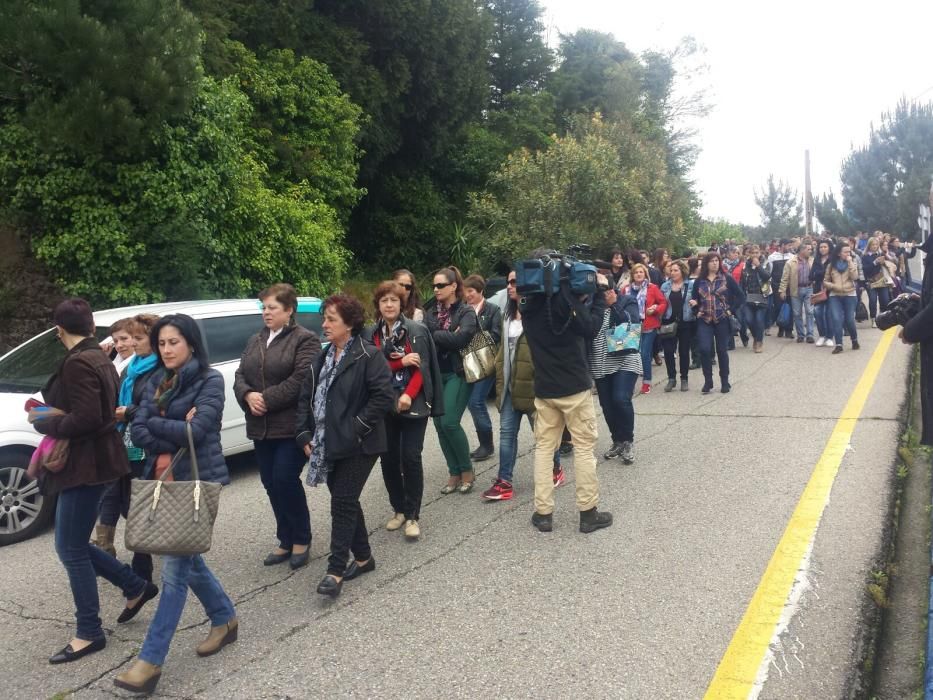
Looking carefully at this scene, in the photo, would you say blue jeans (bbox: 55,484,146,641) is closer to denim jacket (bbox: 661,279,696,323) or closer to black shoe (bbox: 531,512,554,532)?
black shoe (bbox: 531,512,554,532)

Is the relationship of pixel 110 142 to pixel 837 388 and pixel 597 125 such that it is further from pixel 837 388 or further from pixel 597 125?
pixel 597 125

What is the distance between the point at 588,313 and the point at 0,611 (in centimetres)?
400

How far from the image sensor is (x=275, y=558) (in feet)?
17.4

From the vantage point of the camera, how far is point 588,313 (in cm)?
550

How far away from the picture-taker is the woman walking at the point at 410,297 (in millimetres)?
6145

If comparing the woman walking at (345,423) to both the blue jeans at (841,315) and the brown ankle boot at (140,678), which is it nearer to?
the brown ankle boot at (140,678)

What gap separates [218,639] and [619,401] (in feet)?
14.0

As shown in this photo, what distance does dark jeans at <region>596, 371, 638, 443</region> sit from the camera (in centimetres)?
730

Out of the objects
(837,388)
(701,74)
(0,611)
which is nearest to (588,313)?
(0,611)

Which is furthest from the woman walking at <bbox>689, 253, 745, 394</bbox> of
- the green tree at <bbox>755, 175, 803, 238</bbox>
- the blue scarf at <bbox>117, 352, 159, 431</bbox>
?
the green tree at <bbox>755, 175, 803, 238</bbox>

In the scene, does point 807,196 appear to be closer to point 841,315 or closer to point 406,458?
point 841,315

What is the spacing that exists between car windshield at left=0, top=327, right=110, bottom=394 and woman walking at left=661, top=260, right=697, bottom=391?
23.0ft

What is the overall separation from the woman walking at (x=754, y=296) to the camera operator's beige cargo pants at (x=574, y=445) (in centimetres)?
951

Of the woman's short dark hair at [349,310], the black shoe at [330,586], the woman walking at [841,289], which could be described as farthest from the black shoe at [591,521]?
the woman walking at [841,289]
